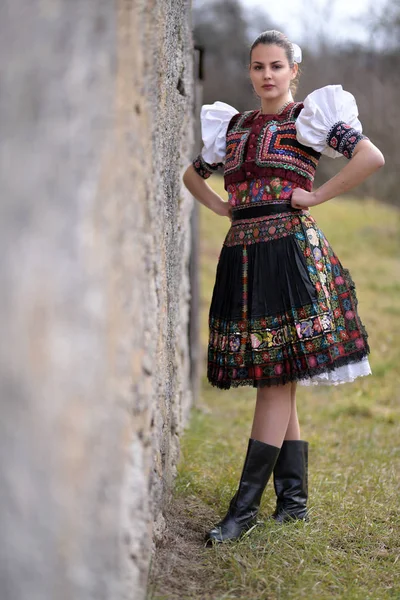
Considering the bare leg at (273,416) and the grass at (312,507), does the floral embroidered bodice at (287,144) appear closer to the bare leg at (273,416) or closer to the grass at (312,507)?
the bare leg at (273,416)

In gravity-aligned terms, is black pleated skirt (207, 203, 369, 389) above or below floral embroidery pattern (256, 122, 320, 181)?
below

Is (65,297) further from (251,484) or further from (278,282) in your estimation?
(251,484)

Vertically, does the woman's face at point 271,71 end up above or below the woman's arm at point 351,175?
above

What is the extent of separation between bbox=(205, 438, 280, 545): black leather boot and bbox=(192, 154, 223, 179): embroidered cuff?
1.04 meters

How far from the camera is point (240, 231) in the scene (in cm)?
253

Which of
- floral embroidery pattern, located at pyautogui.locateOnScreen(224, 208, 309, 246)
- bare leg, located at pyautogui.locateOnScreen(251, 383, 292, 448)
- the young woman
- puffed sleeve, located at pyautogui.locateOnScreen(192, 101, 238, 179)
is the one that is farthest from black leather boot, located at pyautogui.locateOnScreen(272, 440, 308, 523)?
puffed sleeve, located at pyautogui.locateOnScreen(192, 101, 238, 179)

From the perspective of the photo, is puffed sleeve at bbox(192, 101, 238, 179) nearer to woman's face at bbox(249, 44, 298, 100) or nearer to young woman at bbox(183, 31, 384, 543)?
young woman at bbox(183, 31, 384, 543)

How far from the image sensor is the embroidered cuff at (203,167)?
280cm

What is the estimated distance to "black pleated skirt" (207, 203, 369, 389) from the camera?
7.90 feet

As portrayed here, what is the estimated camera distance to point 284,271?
7.94 feet

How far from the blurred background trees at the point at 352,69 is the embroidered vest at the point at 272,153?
34.0ft

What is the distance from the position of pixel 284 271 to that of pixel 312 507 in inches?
37.5

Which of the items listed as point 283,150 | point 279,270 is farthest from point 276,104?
point 279,270

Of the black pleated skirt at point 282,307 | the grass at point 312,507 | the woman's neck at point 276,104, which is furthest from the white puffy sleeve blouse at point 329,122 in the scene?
the grass at point 312,507
